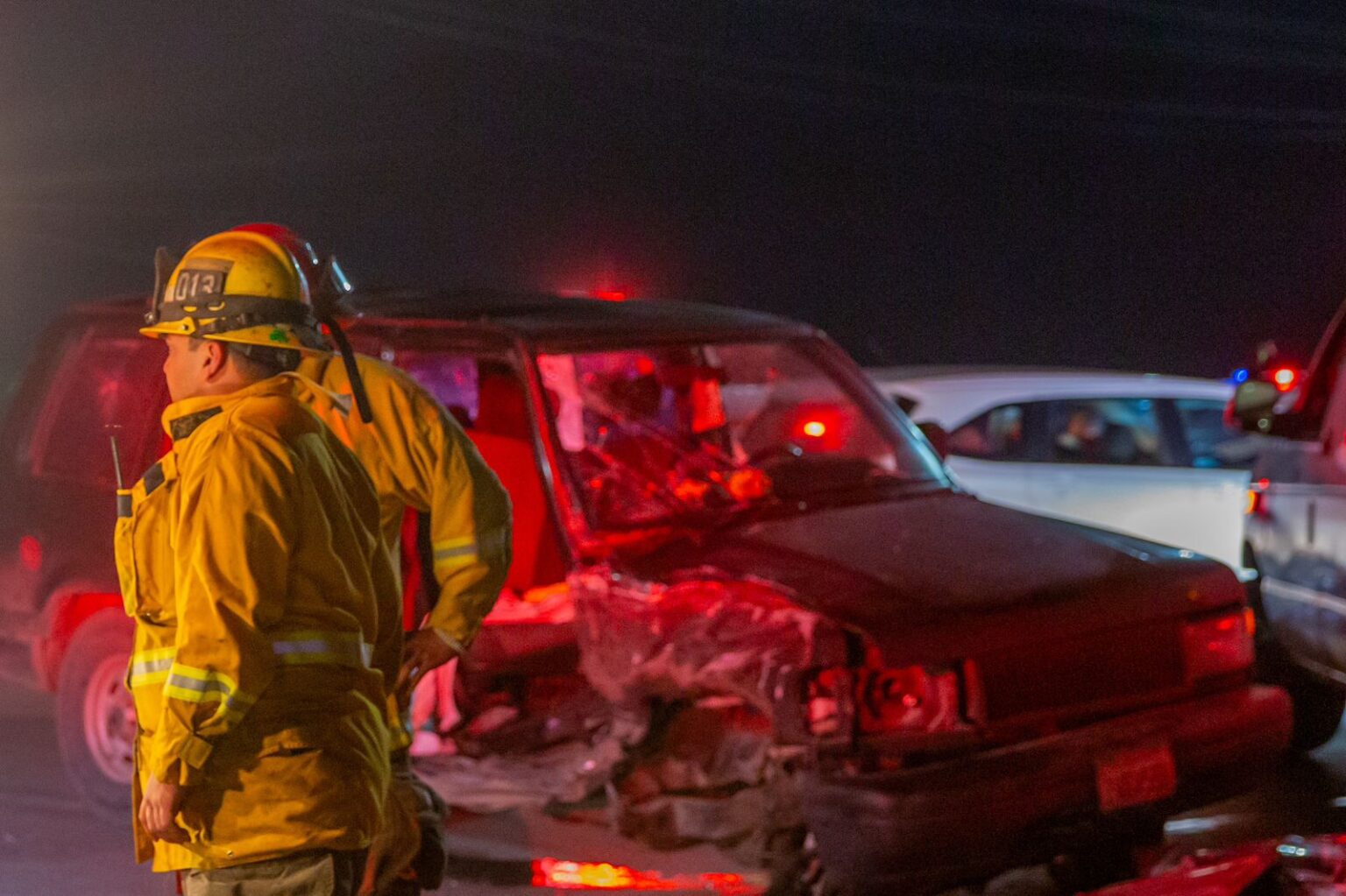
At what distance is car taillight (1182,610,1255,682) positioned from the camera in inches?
199

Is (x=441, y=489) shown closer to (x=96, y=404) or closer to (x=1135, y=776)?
(x=1135, y=776)

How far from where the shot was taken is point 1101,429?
371 inches

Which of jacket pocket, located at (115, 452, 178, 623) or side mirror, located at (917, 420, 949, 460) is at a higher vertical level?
jacket pocket, located at (115, 452, 178, 623)

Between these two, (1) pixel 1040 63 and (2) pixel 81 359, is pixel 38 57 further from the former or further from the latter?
(2) pixel 81 359

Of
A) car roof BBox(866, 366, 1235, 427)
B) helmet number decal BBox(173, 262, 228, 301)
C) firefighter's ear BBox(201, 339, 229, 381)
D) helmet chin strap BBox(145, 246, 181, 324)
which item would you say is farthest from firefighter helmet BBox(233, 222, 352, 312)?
car roof BBox(866, 366, 1235, 427)

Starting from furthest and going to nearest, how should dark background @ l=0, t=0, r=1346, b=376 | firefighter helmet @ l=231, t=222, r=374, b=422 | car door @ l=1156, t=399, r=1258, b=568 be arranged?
dark background @ l=0, t=0, r=1346, b=376, car door @ l=1156, t=399, r=1258, b=568, firefighter helmet @ l=231, t=222, r=374, b=422

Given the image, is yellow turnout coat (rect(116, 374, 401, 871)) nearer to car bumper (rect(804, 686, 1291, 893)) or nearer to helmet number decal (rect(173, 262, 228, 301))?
helmet number decal (rect(173, 262, 228, 301))

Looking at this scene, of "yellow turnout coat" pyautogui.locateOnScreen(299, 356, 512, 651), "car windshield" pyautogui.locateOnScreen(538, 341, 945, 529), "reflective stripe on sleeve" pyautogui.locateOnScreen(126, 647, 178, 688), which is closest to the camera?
"reflective stripe on sleeve" pyautogui.locateOnScreen(126, 647, 178, 688)

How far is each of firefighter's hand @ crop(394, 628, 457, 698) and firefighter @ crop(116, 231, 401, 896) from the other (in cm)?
72

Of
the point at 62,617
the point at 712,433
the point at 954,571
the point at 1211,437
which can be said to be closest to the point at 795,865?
the point at 954,571

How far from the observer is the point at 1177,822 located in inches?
246

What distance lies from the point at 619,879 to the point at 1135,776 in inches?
62.8

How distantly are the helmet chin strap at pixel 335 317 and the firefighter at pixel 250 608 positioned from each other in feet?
0.78

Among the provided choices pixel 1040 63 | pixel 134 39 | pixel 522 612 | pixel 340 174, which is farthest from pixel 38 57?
pixel 522 612
